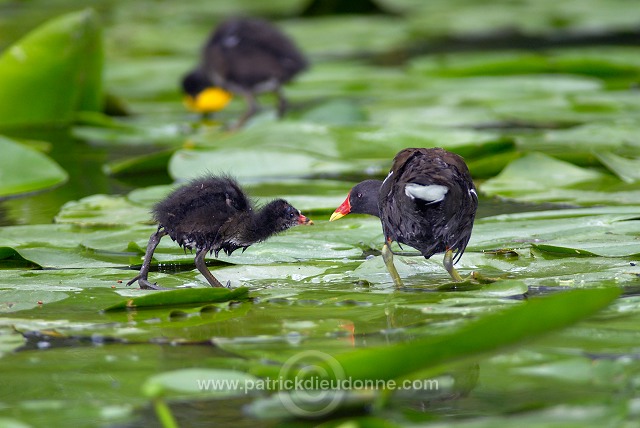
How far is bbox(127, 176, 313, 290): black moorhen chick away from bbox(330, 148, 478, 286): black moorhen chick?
1.45 ft

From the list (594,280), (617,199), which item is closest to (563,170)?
(617,199)

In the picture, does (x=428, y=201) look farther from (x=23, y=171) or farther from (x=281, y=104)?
(x=281, y=104)

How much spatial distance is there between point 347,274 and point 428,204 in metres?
0.42

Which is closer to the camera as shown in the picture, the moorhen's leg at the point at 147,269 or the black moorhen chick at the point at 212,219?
the moorhen's leg at the point at 147,269

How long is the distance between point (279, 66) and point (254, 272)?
4.25 meters

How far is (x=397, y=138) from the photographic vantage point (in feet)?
18.7

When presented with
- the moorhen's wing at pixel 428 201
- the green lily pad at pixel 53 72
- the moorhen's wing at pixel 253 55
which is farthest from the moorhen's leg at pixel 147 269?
the moorhen's wing at pixel 253 55

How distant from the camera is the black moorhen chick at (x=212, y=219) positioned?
3561 millimetres

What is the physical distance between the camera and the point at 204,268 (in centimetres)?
352

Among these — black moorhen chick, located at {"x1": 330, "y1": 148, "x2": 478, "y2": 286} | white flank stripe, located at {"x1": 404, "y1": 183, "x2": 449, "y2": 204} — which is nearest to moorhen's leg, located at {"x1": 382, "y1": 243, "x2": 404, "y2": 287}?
black moorhen chick, located at {"x1": 330, "y1": 148, "x2": 478, "y2": 286}

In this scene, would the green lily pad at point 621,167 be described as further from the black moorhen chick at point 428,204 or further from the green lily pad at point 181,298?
the green lily pad at point 181,298

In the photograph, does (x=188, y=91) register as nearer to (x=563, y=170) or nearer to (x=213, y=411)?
(x=563, y=170)

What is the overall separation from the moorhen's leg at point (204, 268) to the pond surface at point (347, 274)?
0.06 meters

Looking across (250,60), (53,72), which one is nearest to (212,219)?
(53,72)
